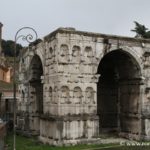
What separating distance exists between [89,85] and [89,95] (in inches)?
23.1

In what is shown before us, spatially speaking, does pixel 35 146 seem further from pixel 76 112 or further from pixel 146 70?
pixel 146 70

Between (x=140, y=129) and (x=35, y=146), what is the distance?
659cm

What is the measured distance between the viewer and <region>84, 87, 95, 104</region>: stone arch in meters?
23.6

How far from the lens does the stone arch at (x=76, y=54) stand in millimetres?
23297

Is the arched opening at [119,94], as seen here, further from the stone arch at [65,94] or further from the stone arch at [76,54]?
the stone arch at [65,94]

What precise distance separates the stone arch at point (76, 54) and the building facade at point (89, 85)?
0.02 meters

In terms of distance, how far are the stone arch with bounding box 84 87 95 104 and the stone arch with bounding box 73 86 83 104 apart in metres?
0.38

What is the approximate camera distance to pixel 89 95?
77.8ft

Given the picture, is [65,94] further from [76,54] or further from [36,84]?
[36,84]

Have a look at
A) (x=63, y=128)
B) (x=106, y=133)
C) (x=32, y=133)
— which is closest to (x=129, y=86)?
(x=106, y=133)

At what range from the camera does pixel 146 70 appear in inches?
1003

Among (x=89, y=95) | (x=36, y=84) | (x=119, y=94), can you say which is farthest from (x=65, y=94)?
(x=36, y=84)

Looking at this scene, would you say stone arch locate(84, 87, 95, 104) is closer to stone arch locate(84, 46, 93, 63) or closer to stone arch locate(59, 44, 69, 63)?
stone arch locate(84, 46, 93, 63)

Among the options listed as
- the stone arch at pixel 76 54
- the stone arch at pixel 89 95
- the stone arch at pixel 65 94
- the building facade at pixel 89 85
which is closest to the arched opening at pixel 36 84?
the building facade at pixel 89 85
